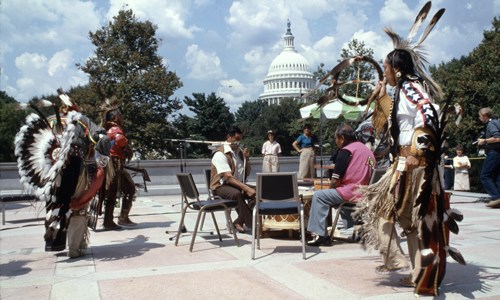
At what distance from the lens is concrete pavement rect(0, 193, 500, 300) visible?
178 inches

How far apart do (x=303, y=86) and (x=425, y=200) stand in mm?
116470

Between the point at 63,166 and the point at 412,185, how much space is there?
12.6 ft

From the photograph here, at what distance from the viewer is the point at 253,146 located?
59125mm

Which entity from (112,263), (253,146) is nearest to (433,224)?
(112,263)

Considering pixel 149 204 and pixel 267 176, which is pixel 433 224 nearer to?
pixel 267 176

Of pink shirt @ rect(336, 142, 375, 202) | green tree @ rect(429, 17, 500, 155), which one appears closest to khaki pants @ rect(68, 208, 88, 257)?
pink shirt @ rect(336, 142, 375, 202)

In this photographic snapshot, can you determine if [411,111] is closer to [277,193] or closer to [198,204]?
[277,193]

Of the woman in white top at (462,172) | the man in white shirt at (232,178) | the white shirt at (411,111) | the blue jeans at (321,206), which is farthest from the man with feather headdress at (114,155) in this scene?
the woman in white top at (462,172)

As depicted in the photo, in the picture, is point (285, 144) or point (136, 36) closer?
point (136, 36)

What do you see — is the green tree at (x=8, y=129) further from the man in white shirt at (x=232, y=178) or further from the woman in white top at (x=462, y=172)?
the man in white shirt at (x=232, y=178)

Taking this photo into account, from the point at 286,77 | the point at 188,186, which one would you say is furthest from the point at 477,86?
the point at 286,77

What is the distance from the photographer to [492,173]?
35.9 ft

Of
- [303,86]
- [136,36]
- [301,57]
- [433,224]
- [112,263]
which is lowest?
[112,263]

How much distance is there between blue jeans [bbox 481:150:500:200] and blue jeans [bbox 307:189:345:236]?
5.73 meters
